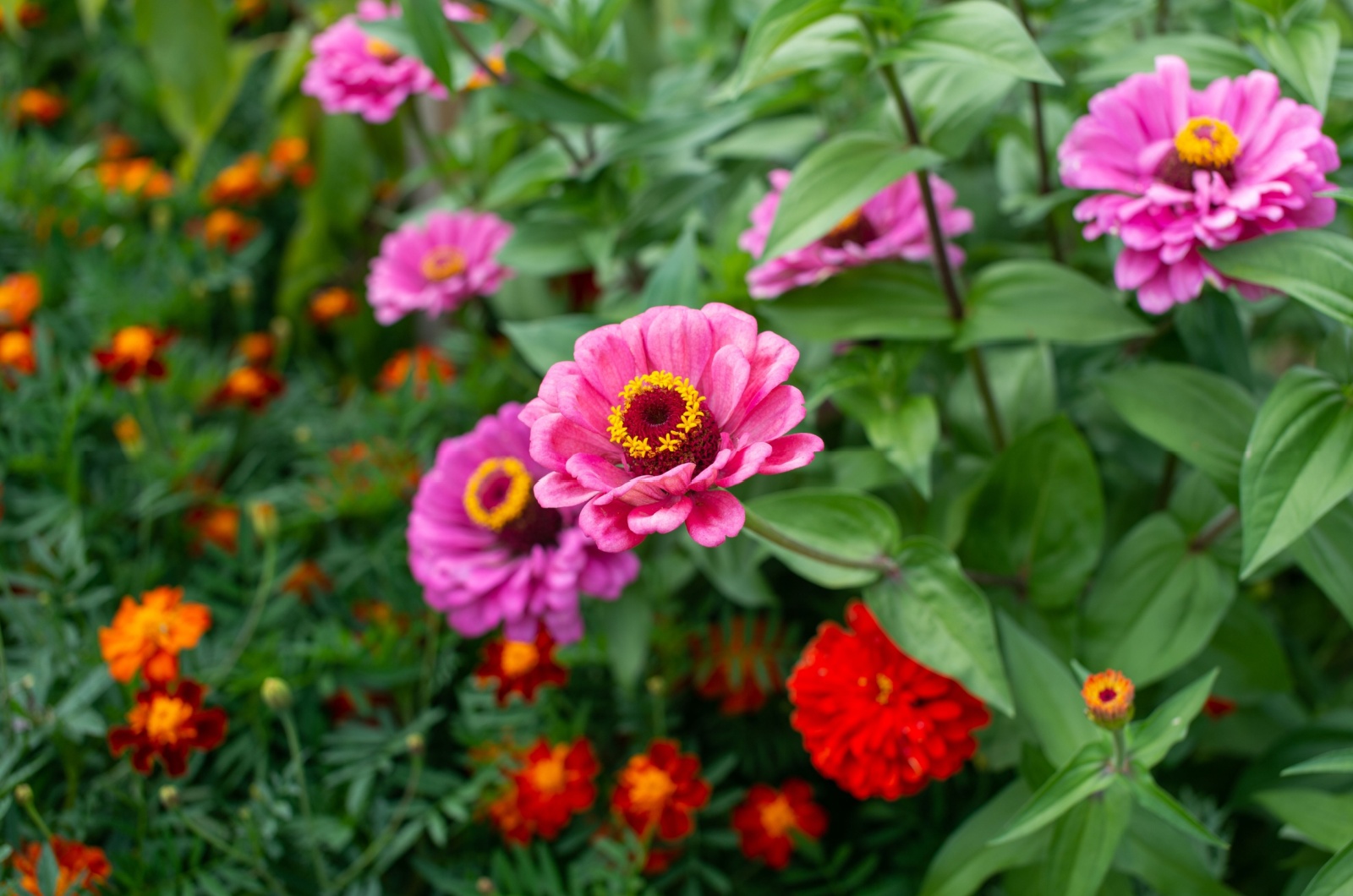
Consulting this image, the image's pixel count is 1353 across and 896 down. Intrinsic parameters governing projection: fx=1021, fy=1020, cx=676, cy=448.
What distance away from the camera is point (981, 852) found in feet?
2.36

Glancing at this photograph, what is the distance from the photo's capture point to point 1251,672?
2.68ft

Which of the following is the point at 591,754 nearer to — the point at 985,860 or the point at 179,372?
the point at 985,860

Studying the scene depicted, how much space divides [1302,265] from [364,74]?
0.80m

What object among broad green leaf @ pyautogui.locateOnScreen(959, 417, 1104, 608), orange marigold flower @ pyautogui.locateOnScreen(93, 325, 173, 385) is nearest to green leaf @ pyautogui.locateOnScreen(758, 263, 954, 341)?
broad green leaf @ pyautogui.locateOnScreen(959, 417, 1104, 608)

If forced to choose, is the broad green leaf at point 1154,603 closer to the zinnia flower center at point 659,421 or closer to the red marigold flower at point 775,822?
the red marigold flower at point 775,822

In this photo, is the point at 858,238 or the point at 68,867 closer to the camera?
the point at 68,867

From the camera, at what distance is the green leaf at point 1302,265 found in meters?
0.58

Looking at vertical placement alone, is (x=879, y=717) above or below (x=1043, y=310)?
below

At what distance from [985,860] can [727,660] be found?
262 millimetres

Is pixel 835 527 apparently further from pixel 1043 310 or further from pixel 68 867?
pixel 68 867

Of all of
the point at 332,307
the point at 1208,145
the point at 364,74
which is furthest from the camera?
the point at 332,307

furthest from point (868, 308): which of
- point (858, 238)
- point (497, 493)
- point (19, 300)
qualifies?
point (19, 300)

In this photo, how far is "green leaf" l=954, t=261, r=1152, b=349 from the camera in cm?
72

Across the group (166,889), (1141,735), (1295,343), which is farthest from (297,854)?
(1295,343)
